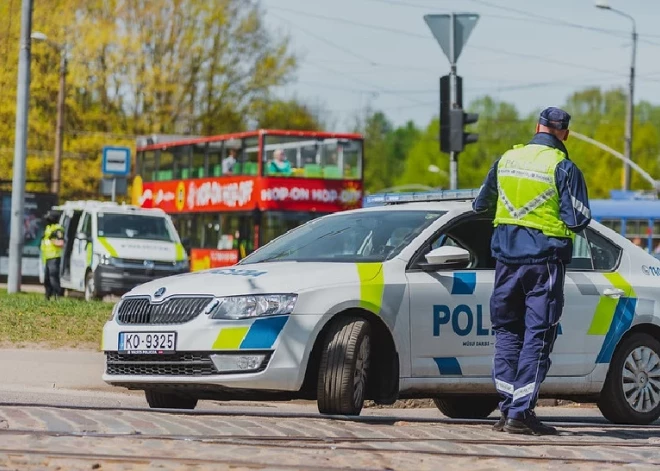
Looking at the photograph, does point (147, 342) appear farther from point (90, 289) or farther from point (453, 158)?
point (90, 289)

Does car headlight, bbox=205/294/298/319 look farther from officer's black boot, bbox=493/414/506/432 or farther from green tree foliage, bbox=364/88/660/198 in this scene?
green tree foliage, bbox=364/88/660/198

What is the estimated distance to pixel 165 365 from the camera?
30.1ft

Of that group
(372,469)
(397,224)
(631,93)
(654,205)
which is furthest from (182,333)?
(631,93)

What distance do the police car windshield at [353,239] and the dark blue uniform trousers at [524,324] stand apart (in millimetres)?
1043

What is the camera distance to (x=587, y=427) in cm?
966

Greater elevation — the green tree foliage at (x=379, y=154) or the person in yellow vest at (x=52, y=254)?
the green tree foliage at (x=379, y=154)

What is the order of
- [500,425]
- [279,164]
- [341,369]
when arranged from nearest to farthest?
[500,425] → [341,369] → [279,164]

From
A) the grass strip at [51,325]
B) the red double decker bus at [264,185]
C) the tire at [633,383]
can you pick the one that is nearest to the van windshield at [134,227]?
the red double decker bus at [264,185]

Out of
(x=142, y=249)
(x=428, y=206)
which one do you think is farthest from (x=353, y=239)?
(x=142, y=249)

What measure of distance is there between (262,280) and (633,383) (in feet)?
9.09

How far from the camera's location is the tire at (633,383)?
10.2 metres

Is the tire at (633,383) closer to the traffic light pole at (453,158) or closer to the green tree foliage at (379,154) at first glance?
the traffic light pole at (453,158)

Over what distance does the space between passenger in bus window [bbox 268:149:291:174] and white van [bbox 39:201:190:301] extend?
552 cm

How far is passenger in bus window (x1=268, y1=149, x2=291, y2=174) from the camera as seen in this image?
35.9 metres
